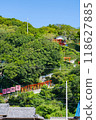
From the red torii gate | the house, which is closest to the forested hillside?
the red torii gate

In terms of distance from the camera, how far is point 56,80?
14.1 meters

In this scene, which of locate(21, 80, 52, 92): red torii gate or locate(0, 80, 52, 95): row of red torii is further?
locate(21, 80, 52, 92): red torii gate

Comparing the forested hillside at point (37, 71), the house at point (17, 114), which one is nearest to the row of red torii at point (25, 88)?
the forested hillside at point (37, 71)

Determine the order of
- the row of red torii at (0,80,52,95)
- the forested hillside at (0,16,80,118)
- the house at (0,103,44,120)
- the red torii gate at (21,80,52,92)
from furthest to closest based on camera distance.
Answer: the red torii gate at (21,80,52,92) → the row of red torii at (0,80,52,95) → the forested hillside at (0,16,80,118) → the house at (0,103,44,120)

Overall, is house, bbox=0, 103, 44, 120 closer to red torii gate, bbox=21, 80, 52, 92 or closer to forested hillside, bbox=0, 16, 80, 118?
forested hillside, bbox=0, 16, 80, 118

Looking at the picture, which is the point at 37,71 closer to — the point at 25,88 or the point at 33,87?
the point at 33,87

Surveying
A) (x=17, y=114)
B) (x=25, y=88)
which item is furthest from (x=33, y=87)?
(x=17, y=114)

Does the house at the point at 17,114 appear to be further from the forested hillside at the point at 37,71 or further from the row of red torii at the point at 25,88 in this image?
the row of red torii at the point at 25,88

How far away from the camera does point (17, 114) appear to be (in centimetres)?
994

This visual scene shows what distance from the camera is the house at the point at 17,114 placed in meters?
9.70

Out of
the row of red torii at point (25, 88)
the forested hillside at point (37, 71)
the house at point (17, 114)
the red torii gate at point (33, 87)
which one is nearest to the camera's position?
the house at point (17, 114)

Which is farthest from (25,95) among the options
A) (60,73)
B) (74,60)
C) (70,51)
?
(70,51)

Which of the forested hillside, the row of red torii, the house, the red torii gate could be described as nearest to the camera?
the house

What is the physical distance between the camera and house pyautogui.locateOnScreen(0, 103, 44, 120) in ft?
31.8
